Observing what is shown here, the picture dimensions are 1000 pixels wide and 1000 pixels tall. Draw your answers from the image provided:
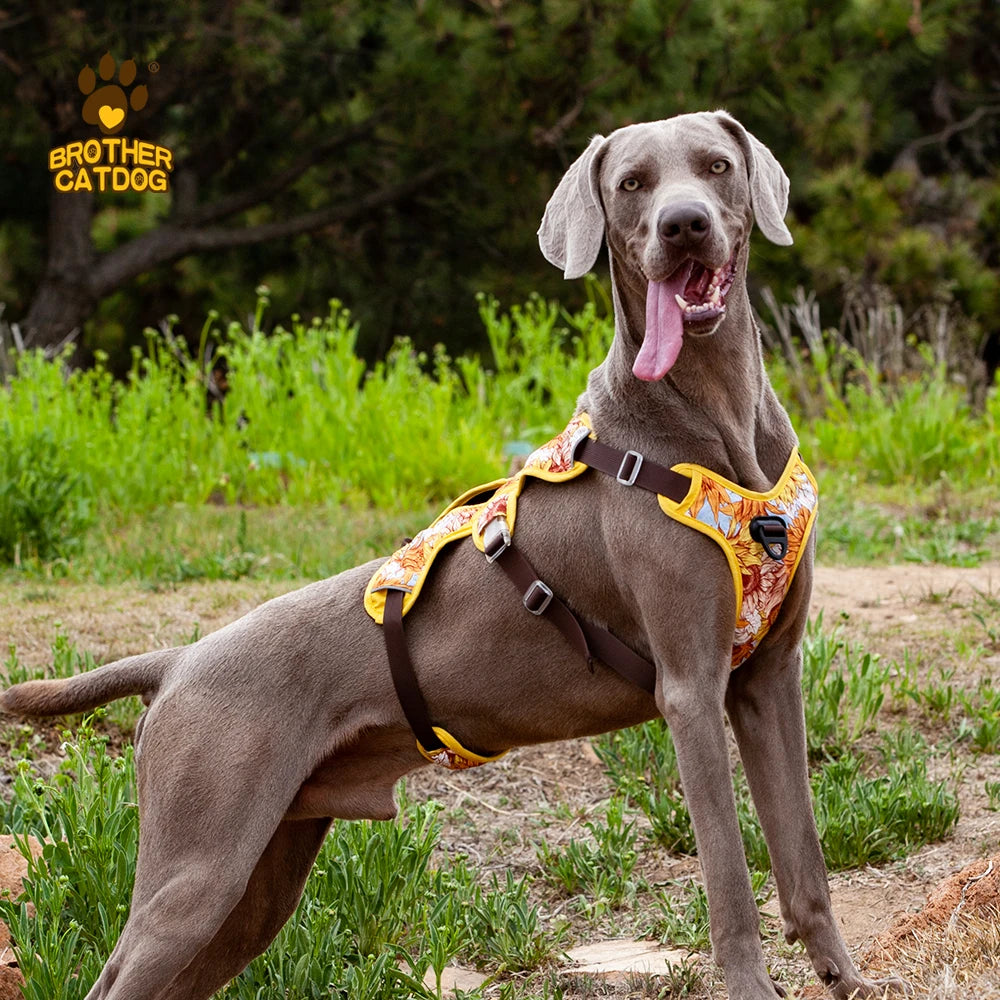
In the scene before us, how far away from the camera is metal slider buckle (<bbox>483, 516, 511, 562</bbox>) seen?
2.75 metres

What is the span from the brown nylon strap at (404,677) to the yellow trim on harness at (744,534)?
1.99 feet

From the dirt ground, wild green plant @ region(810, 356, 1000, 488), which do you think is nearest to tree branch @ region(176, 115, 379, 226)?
wild green plant @ region(810, 356, 1000, 488)

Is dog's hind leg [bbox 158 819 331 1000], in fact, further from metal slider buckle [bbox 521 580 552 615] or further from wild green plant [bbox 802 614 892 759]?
wild green plant [bbox 802 614 892 759]

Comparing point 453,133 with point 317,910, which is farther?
point 453,133

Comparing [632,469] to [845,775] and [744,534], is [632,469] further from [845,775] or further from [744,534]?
[845,775]

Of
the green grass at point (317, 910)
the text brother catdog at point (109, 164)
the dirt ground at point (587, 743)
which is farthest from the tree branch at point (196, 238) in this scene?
the green grass at point (317, 910)

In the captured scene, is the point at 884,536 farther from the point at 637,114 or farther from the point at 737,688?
the point at 637,114

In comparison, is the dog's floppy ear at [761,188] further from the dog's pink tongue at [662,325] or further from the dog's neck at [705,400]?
Result: the dog's pink tongue at [662,325]

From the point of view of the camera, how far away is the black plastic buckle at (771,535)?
2.55m

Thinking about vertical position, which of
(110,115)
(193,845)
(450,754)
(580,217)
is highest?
(580,217)

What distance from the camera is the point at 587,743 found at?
181 inches

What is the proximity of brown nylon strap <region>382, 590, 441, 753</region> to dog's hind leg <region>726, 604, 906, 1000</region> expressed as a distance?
0.65 meters

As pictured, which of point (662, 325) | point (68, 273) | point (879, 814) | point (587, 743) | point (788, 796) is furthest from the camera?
point (68, 273)

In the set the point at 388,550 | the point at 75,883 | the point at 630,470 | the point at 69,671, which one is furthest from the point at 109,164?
the point at 630,470
